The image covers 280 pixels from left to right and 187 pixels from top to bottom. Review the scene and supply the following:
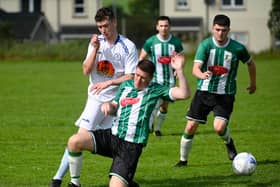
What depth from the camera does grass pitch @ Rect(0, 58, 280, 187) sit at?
35.9 ft

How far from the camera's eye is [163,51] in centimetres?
1616

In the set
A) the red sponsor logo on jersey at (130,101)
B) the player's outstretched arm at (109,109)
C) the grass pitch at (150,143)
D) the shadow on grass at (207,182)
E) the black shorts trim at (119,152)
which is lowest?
the grass pitch at (150,143)

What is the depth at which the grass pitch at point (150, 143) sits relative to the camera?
10.9 m

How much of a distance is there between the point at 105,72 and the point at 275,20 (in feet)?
164

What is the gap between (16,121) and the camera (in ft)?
60.1

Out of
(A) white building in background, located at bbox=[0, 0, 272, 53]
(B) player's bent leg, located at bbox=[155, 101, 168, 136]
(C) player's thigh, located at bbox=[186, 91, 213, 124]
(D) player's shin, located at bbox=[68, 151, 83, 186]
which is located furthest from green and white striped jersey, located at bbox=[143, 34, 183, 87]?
(A) white building in background, located at bbox=[0, 0, 272, 53]

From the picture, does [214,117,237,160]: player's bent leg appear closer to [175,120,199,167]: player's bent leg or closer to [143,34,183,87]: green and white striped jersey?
[175,120,199,167]: player's bent leg

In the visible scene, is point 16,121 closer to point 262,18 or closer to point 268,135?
point 268,135

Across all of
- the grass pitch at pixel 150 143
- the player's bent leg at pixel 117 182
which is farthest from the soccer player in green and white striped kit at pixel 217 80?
the player's bent leg at pixel 117 182

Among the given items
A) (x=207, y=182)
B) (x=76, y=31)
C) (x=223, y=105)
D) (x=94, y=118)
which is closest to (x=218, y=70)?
(x=223, y=105)

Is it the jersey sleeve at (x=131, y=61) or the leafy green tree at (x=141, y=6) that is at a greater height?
the jersey sleeve at (x=131, y=61)

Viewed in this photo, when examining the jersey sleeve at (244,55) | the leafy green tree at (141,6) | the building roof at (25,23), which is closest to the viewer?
the jersey sleeve at (244,55)

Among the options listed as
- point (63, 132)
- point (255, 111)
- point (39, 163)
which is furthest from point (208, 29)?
point (39, 163)

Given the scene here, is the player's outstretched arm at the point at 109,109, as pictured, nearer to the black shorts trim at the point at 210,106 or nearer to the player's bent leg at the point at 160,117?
the black shorts trim at the point at 210,106
